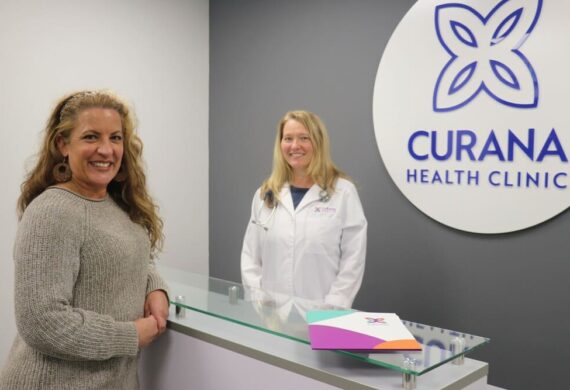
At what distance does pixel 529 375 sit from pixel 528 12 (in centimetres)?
176

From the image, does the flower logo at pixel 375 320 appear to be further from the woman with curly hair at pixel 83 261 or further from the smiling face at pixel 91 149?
the smiling face at pixel 91 149

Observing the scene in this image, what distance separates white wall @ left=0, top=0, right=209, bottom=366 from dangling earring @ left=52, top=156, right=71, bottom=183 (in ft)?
6.53

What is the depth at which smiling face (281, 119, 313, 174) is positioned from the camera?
263 cm

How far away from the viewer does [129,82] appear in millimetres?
3613

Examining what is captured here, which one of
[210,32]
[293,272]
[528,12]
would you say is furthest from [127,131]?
[210,32]

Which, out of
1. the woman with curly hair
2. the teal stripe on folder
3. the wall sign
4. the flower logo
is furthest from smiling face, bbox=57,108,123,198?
the wall sign

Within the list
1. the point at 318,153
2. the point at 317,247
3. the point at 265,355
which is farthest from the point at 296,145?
the point at 265,355

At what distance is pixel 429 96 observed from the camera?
9.36 ft

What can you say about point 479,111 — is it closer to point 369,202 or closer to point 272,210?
point 369,202

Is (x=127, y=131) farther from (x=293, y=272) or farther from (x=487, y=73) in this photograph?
(x=487, y=73)

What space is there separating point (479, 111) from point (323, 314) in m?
1.77

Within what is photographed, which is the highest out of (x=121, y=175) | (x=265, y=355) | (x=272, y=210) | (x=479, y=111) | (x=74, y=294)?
(x=479, y=111)

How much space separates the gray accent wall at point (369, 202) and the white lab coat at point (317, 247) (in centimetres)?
55

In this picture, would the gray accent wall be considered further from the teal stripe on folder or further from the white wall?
the teal stripe on folder
